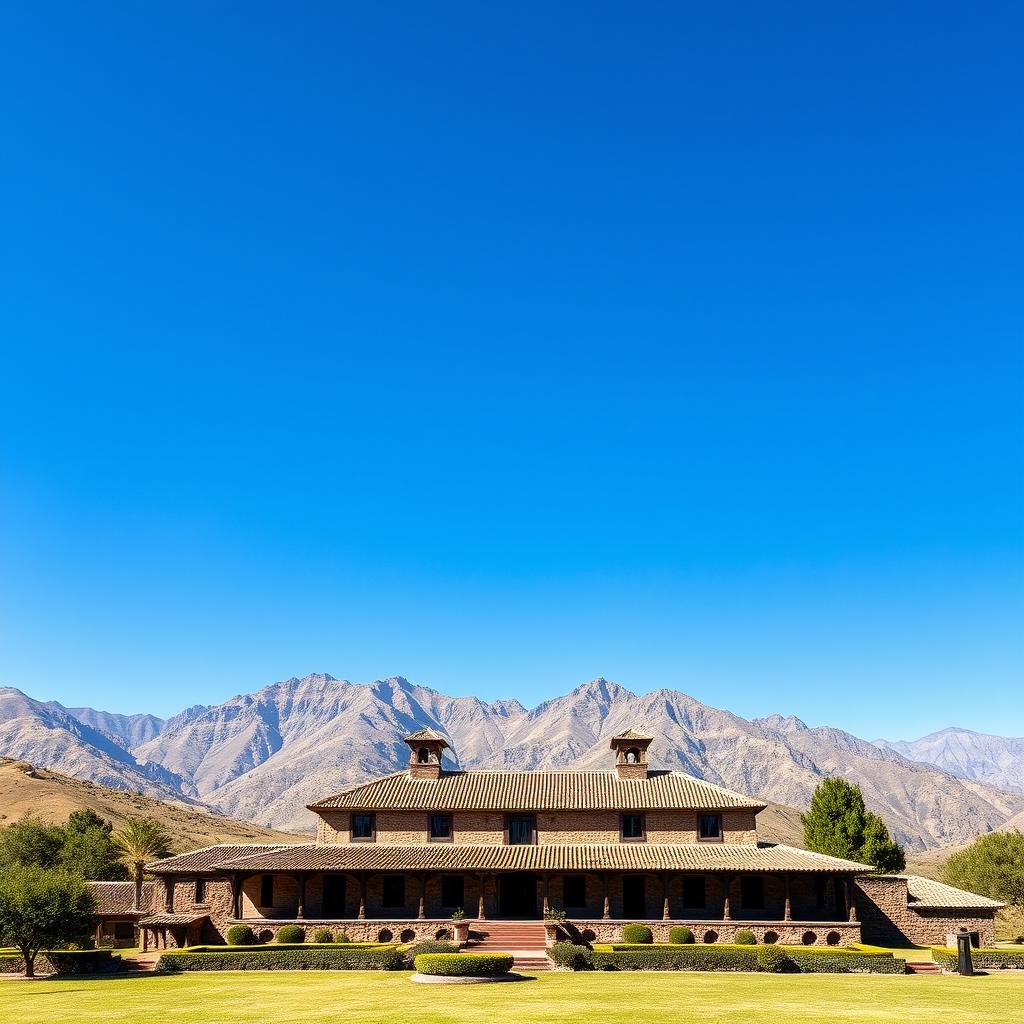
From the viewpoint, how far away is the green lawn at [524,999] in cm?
2356

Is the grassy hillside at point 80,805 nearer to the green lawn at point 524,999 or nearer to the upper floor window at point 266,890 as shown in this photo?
the upper floor window at point 266,890

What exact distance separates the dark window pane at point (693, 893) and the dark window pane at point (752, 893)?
6.33ft

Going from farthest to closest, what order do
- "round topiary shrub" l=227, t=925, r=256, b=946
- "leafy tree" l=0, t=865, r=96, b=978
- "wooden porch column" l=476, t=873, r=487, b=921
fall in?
1. "wooden porch column" l=476, t=873, r=487, b=921
2. "round topiary shrub" l=227, t=925, r=256, b=946
3. "leafy tree" l=0, t=865, r=96, b=978

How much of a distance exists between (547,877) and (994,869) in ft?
151

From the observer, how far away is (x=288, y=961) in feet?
124

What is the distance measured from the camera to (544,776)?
56281mm

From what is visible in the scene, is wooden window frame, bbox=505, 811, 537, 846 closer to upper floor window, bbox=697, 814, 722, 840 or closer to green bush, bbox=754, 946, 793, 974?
upper floor window, bbox=697, 814, 722, 840

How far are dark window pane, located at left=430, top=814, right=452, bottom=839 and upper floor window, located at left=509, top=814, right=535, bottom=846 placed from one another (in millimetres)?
3456

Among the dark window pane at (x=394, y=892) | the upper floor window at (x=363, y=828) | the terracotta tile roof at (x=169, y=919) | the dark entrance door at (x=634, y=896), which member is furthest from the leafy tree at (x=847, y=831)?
the terracotta tile roof at (x=169, y=919)

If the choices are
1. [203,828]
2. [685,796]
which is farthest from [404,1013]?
[203,828]

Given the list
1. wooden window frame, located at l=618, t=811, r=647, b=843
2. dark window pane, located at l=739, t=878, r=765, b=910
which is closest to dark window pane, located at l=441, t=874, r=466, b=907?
wooden window frame, located at l=618, t=811, r=647, b=843

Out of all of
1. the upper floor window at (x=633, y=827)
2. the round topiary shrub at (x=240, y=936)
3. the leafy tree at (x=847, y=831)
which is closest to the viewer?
the round topiary shrub at (x=240, y=936)

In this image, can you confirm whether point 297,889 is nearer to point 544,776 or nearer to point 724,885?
point 544,776

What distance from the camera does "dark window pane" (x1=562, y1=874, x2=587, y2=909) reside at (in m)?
48.7
